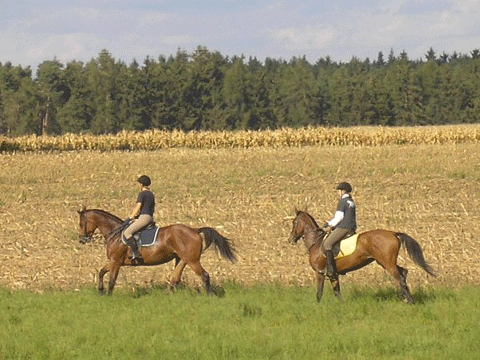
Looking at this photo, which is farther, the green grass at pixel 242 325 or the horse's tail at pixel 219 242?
the horse's tail at pixel 219 242

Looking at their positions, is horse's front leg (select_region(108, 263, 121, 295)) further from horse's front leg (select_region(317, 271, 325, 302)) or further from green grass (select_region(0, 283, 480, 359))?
horse's front leg (select_region(317, 271, 325, 302))

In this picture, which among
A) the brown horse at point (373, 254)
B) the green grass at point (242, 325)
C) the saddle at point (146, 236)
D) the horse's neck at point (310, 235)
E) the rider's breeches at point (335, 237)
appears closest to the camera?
the green grass at point (242, 325)

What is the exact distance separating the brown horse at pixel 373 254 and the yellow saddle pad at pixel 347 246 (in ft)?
0.19

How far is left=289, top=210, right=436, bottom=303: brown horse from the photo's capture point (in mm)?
14883

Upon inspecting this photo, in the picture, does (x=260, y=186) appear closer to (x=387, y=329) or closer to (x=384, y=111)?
(x=387, y=329)

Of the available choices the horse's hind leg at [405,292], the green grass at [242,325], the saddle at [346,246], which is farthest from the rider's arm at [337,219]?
the horse's hind leg at [405,292]

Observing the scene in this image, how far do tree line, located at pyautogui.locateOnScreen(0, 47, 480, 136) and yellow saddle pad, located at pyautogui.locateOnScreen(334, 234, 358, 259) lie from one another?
94.3 m

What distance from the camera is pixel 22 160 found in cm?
4650

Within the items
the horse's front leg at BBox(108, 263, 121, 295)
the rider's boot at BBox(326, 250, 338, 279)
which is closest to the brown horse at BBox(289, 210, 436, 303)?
the rider's boot at BBox(326, 250, 338, 279)

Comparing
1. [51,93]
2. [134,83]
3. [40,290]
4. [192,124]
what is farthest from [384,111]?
[40,290]

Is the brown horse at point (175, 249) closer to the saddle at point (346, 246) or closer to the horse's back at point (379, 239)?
the saddle at point (346, 246)

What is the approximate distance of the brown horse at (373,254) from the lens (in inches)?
586

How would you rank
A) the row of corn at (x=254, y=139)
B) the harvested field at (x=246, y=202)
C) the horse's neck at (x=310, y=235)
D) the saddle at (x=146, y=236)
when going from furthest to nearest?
1. the row of corn at (x=254, y=139)
2. the harvested field at (x=246, y=202)
3. the saddle at (x=146, y=236)
4. the horse's neck at (x=310, y=235)

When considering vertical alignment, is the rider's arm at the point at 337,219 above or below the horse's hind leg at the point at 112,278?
above
